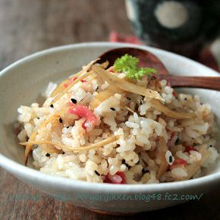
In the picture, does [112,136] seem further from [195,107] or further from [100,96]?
[195,107]

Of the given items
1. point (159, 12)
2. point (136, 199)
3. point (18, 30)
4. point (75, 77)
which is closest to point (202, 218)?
point (136, 199)

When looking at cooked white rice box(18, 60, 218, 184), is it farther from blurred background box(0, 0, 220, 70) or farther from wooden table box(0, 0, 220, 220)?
blurred background box(0, 0, 220, 70)

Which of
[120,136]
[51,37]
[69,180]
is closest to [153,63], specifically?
[120,136]

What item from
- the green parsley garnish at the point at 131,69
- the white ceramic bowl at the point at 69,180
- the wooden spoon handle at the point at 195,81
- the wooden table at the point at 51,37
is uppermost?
the green parsley garnish at the point at 131,69

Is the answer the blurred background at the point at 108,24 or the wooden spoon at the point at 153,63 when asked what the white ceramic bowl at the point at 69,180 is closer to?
the wooden spoon at the point at 153,63

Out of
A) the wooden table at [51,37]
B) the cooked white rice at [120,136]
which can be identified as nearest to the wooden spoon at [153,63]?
the cooked white rice at [120,136]

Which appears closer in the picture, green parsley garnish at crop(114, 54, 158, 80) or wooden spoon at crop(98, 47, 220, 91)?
green parsley garnish at crop(114, 54, 158, 80)

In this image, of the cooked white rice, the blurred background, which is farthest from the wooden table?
the cooked white rice
